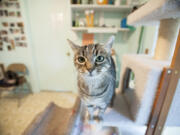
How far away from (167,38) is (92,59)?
450mm

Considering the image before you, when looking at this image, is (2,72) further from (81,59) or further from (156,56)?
(156,56)

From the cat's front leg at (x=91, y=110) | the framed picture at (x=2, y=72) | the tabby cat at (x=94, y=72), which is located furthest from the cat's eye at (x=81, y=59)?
the framed picture at (x=2, y=72)

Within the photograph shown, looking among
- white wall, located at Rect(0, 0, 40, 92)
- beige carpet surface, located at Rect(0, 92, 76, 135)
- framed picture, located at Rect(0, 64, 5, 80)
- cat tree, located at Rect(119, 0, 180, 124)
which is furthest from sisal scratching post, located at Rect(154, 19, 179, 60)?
framed picture, located at Rect(0, 64, 5, 80)

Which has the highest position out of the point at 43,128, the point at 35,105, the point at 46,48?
the point at 46,48

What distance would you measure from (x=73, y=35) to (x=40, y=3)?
76cm

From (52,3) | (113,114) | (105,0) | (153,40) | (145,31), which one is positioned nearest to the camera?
(113,114)

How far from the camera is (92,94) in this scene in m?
0.46

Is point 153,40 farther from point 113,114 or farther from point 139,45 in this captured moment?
point 113,114

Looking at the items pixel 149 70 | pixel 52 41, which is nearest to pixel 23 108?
pixel 52 41

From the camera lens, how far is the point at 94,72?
407 mm

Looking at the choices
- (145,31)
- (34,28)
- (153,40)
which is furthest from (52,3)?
(153,40)

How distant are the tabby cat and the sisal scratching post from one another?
0.31 metres

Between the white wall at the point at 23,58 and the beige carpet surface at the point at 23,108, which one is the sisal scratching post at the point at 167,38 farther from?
the white wall at the point at 23,58

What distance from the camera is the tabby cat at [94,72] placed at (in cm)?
42
